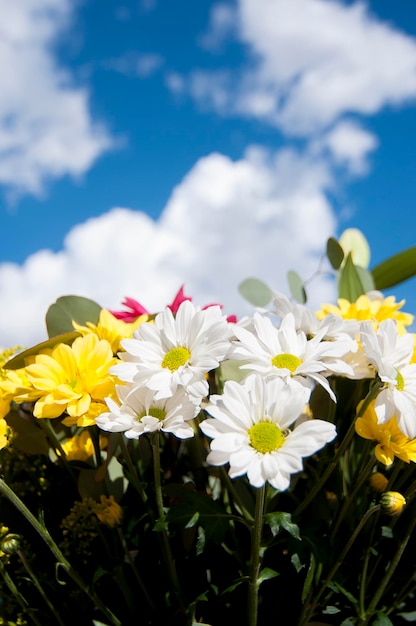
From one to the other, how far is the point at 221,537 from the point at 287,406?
0.37 ft

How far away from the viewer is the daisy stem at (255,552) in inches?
16.1

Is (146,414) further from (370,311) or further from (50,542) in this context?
(370,311)

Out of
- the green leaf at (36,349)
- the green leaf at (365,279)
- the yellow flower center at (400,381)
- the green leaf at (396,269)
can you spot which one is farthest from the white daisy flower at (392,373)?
the green leaf at (396,269)

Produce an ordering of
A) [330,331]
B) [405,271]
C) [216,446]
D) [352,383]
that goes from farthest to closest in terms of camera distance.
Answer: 1. [405,271]
2. [352,383]
3. [330,331]
4. [216,446]

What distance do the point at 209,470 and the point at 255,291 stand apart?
0.30 m

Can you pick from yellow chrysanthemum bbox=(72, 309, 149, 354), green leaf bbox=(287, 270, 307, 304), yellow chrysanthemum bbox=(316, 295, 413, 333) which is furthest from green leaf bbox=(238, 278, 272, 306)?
yellow chrysanthemum bbox=(72, 309, 149, 354)

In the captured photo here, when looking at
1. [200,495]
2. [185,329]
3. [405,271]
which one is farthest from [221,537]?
[405,271]

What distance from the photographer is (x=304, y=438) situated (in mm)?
385

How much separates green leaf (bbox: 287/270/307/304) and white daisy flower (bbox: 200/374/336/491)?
1.39 feet

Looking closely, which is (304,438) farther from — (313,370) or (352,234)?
(352,234)

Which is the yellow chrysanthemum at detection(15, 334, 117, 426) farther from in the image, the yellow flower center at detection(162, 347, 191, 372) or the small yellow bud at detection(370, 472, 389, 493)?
the small yellow bud at detection(370, 472, 389, 493)

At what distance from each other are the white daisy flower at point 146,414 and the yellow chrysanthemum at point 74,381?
0.06ft

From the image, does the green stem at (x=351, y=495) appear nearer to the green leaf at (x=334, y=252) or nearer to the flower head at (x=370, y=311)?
the flower head at (x=370, y=311)

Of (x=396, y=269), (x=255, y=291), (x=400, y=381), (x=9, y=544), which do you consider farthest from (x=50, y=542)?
(x=396, y=269)
